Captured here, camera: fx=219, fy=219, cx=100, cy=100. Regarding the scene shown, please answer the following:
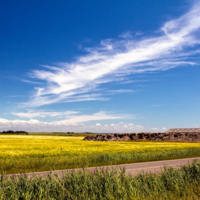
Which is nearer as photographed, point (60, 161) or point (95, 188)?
point (95, 188)

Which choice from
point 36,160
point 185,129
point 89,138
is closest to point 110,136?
point 89,138

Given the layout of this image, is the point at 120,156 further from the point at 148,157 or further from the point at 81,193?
the point at 81,193

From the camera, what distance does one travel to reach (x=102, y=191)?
7.24 meters

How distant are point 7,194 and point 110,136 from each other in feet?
198

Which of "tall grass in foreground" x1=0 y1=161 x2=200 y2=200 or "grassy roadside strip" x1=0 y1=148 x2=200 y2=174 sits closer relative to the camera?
"tall grass in foreground" x1=0 y1=161 x2=200 y2=200

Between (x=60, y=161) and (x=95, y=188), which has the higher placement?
(x=95, y=188)

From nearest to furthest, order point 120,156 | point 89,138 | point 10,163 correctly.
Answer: point 10,163 < point 120,156 < point 89,138

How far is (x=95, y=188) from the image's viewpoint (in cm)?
715

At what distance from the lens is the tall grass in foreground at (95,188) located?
6.68 meters

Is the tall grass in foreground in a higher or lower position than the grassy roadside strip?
higher

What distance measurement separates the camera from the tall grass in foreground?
6676 mm

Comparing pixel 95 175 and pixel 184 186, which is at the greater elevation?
pixel 95 175

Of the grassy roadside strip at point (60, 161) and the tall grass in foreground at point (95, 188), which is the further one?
the grassy roadside strip at point (60, 161)

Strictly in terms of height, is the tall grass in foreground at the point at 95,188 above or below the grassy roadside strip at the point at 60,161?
above
